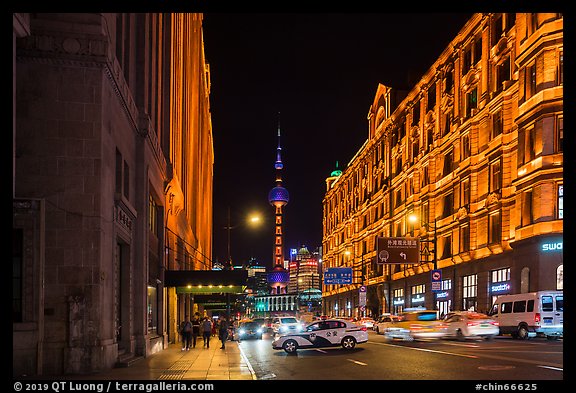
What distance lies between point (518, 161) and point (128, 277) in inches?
1260

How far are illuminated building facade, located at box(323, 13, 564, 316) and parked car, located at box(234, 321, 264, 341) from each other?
17369 millimetres

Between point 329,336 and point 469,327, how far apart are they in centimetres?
966

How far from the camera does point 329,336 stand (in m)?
31.2

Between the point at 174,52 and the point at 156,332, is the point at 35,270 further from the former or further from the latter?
the point at 174,52

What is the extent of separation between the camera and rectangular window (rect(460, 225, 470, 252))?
61.4 meters

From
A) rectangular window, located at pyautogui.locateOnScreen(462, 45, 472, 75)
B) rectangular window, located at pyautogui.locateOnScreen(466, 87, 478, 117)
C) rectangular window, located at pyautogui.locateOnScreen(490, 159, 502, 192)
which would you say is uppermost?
rectangular window, located at pyautogui.locateOnScreen(462, 45, 472, 75)

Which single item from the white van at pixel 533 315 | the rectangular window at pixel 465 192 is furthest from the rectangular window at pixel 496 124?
the white van at pixel 533 315

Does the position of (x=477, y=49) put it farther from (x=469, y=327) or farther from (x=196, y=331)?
(x=196, y=331)

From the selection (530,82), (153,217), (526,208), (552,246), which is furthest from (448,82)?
(153,217)

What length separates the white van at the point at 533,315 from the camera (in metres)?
37.6

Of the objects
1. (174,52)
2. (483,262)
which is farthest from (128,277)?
(483,262)

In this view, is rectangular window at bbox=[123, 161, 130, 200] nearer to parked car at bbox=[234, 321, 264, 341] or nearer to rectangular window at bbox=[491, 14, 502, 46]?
parked car at bbox=[234, 321, 264, 341]

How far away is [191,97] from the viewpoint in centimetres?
7150

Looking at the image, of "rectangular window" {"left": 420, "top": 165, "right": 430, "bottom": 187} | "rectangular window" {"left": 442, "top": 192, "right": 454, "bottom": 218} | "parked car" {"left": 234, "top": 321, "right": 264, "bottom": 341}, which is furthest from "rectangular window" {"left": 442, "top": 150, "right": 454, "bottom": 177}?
"parked car" {"left": 234, "top": 321, "right": 264, "bottom": 341}
